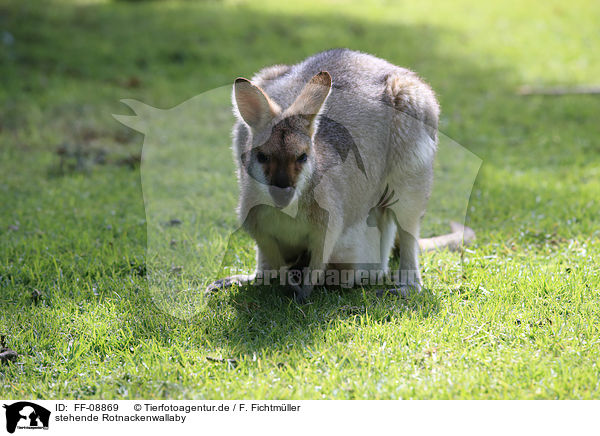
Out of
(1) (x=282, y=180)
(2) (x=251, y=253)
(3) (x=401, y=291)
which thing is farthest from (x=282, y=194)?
(2) (x=251, y=253)

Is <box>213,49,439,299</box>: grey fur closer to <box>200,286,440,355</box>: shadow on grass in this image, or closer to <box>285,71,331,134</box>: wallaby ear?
<box>200,286,440,355</box>: shadow on grass

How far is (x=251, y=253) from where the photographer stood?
4387 mm

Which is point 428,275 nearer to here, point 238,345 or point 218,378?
point 238,345

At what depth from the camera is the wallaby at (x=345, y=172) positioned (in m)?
3.35

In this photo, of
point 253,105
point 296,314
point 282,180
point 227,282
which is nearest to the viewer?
point 282,180

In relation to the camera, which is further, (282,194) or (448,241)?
(448,241)

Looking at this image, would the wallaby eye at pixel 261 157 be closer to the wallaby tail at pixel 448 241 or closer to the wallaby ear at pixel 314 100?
the wallaby ear at pixel 314 100

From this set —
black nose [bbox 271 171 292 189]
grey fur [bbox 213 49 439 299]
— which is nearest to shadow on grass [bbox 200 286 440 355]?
grey fur [bbox 213 49 439 299]

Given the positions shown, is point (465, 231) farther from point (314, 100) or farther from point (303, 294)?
→ point (314, 100)

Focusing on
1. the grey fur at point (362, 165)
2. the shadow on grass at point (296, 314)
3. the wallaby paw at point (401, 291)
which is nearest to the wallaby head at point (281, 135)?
the grey fur at point (362, 165)

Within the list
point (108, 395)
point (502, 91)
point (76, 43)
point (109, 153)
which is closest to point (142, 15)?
point (76, 43)
